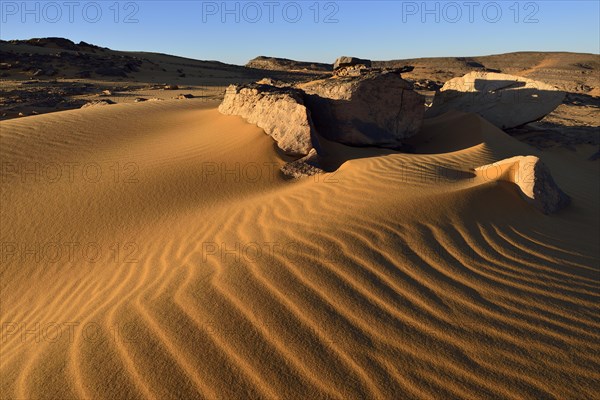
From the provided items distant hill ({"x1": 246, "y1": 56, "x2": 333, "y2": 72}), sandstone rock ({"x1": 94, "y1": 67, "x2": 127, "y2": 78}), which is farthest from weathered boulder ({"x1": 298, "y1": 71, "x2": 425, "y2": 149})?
distant hill ({"x1": 246, "y1": 56, "x2": 333, "y2": 72})

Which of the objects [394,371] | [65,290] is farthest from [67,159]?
[394,371]

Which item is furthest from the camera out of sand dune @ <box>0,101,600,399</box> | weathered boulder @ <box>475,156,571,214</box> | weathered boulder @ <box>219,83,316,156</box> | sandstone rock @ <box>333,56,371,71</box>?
sandstone rock @ <box>333,56,371,71</box>

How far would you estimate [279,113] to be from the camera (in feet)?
20.9

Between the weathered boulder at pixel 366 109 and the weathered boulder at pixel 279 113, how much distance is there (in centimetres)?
50

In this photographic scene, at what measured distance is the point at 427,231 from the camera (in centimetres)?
329

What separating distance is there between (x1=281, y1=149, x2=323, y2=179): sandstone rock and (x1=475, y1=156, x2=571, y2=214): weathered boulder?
2041 millimetres

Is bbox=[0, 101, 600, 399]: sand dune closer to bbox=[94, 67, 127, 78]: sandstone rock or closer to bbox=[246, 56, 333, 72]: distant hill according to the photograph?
bbox=[94, 67, 127, 78]: sandstone rock

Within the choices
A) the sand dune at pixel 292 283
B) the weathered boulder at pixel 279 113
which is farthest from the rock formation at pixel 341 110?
the sand dune at pixel 292 283

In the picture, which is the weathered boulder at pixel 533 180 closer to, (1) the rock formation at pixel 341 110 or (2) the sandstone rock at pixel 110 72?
(1) the rock formation at pixel 341 110

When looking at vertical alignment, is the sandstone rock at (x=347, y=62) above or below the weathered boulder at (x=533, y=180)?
above

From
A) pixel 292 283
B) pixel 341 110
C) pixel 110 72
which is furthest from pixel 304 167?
pixel 110 72

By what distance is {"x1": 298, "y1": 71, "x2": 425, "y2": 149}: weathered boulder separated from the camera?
21.7 ft

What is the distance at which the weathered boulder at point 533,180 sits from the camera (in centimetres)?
411

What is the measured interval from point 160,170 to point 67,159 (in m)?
1.61
